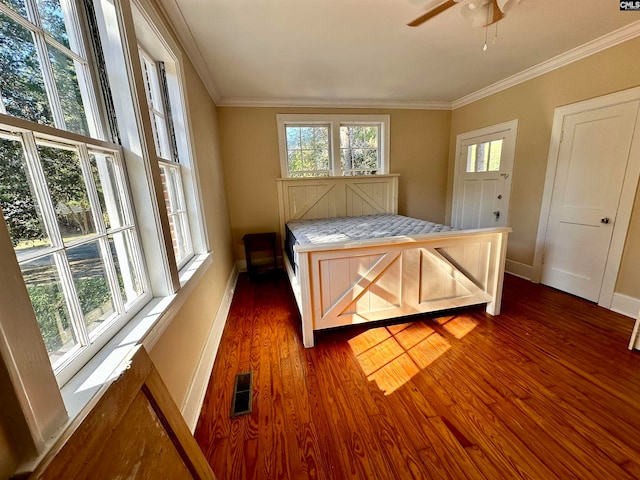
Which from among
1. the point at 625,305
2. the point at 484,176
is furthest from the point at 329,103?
the point at 625,305

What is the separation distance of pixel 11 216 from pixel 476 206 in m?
4.57

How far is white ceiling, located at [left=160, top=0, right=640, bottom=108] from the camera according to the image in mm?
1800

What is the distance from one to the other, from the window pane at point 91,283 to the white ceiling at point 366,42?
5.73 feet

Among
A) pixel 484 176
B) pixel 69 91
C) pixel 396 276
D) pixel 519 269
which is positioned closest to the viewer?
pixel 69 91

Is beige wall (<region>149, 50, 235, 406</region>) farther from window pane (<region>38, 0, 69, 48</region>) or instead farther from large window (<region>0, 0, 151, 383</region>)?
window pane (<region>38, 0, 69, 48</region>)

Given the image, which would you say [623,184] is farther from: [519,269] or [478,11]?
[478,11]

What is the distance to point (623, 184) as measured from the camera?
2.29 m

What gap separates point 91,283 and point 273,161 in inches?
124

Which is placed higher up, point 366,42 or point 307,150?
point 366,42

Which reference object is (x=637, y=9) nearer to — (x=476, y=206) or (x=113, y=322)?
(x=476, y=206)

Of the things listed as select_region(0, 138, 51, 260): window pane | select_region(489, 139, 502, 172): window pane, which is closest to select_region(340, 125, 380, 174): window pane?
select_region(489, 139, 502, 172): window pane

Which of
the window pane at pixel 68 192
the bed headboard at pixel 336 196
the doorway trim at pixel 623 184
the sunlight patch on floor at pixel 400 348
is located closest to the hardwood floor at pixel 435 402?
the sunlight patch on floor at pixel 400 348

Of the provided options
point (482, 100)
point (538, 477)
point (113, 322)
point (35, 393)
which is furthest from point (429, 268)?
point (482, 100)

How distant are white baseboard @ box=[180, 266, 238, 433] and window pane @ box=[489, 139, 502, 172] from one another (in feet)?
12.9
